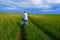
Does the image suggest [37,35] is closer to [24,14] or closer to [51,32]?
[51,32]

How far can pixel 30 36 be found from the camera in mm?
20484

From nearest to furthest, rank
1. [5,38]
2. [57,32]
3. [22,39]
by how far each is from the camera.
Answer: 1. [5,38]
2. [22,39]
3. [57,32]

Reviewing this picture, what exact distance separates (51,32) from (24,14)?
843cm

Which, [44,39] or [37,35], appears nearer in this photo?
[44,39]

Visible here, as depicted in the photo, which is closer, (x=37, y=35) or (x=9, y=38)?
(x=9, y=38)

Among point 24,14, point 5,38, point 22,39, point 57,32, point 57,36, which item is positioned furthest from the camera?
point 24,14

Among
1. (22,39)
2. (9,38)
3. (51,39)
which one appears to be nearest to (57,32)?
(51,39)

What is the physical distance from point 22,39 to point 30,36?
0.85 metres

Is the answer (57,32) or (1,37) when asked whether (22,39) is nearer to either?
(1,37)

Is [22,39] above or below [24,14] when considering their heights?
below

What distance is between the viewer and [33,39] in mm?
19250

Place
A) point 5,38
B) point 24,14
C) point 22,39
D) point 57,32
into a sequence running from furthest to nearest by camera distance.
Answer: point 24,14
point 57,32
point 22,39
point 5,38

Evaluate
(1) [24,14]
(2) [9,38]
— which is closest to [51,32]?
(2) [9,38]

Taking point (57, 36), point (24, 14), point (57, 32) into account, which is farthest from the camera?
point (24, 14)
